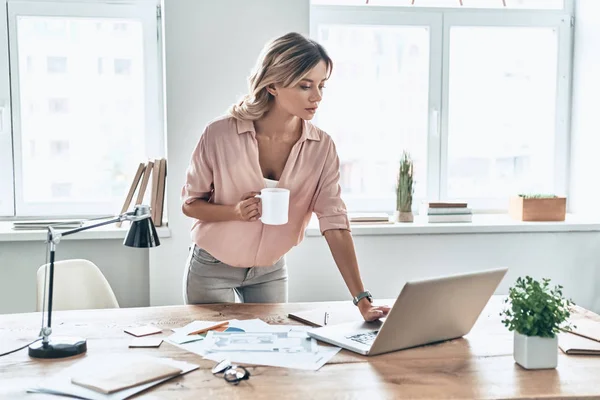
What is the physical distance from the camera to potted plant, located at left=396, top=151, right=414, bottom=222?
134 inches

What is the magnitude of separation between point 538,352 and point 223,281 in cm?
107

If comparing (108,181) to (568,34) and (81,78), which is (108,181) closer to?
(81,78)

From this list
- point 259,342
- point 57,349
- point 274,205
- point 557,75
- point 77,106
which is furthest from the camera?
point 557,75

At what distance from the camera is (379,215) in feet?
11.2

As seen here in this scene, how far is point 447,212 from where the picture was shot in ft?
11.3

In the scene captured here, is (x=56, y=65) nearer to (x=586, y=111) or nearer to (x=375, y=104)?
(x=375, y=104)

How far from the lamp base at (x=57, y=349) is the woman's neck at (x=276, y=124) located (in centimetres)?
90

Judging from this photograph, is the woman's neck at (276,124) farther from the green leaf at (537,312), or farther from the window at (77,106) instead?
the window at (77,106)

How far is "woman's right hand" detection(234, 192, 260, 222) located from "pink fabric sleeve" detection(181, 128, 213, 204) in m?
0.21

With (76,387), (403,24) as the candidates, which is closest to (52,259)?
(76,387)

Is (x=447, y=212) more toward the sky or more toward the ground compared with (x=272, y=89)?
more toward the ground

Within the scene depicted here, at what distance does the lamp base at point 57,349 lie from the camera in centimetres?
173

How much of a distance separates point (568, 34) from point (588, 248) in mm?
1163

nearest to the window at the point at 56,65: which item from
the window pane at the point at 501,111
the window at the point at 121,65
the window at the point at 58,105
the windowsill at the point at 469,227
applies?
the window at the point at 58,105
